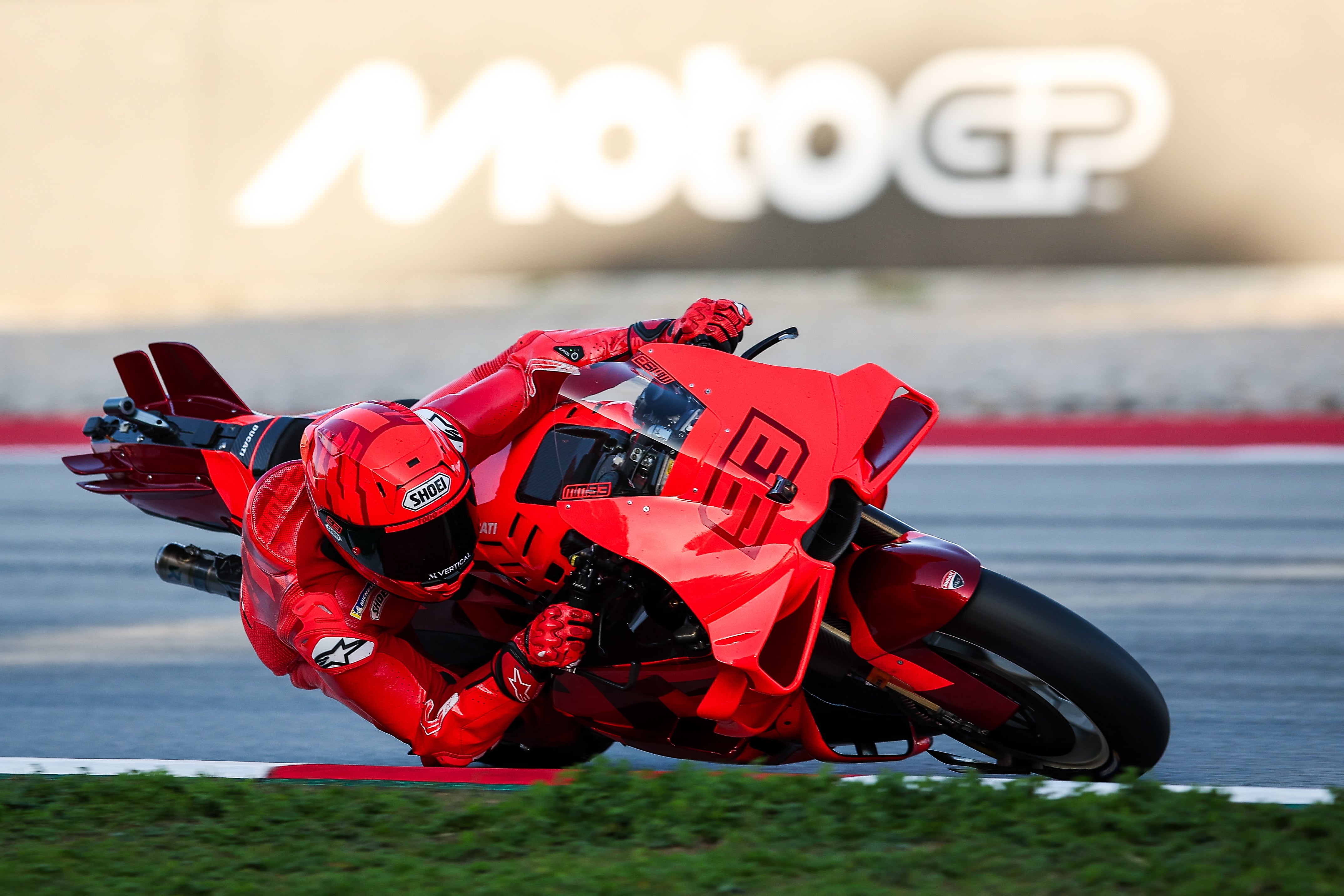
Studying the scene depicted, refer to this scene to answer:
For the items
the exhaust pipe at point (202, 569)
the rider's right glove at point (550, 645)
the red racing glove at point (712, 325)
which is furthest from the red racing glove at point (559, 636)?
the exhaust pipe at point (202, 569)

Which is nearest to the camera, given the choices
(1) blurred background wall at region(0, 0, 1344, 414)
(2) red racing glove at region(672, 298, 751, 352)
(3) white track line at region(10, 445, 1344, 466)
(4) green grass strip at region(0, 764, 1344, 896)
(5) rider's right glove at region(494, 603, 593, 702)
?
(4) green grass strip at region(0, 764, 1344, 896)

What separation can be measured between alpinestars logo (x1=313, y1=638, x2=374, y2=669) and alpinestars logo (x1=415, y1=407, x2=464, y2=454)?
49 cm

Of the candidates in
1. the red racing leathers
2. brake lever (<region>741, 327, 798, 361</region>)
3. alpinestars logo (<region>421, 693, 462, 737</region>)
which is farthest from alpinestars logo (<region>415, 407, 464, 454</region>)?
brake lever (<region>741, 327, 798, 361</region>)

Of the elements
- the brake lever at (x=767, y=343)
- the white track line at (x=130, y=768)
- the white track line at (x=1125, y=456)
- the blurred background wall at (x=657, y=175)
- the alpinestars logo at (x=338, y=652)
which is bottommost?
the white track line at (x=130, y=768)

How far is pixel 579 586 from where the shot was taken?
2.90 m

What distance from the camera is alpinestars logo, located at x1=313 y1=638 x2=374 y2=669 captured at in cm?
301

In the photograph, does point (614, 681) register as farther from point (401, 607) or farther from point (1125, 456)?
point (1125, 456)

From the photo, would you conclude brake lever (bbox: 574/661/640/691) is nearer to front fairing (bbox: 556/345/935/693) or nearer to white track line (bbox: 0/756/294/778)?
front fairing (bbox: 556/345/935/693)

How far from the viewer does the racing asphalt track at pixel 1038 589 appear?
3818mm

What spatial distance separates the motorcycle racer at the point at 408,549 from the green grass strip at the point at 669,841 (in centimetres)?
21

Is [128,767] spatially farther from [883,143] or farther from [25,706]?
[883,143]

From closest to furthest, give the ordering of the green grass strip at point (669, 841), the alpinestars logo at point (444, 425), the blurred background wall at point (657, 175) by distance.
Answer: the green grass strip at point (669, 841), the alpinestars logo at point (444, 425), the blurred background wall at point (657, 175)

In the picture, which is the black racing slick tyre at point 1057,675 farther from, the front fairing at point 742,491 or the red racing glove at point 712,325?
the red racing glove at point 712,325

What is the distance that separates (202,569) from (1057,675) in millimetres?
2204
